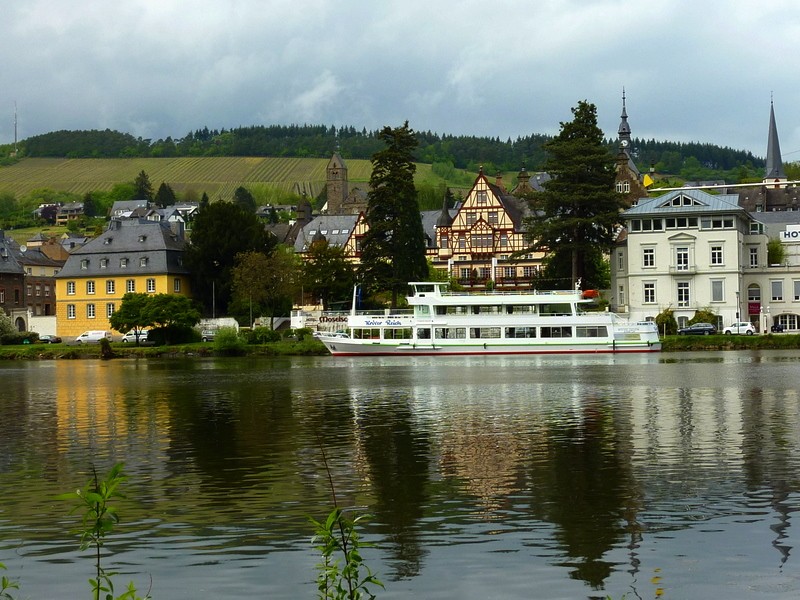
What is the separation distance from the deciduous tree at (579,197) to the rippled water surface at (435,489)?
154 ft

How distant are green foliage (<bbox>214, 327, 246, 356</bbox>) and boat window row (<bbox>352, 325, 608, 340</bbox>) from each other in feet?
31.8

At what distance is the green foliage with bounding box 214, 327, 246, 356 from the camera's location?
84.6m

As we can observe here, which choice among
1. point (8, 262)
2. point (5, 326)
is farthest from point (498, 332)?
point (8, 262)

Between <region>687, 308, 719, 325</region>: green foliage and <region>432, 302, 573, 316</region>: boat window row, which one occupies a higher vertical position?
<region>432, 302, 573, 316</region>: boat window row

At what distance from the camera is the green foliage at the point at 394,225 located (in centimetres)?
9088

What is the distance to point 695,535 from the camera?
16703 mm

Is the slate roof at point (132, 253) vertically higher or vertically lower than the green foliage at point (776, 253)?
higher

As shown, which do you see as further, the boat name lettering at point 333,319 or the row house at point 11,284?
the row house at point 11,284

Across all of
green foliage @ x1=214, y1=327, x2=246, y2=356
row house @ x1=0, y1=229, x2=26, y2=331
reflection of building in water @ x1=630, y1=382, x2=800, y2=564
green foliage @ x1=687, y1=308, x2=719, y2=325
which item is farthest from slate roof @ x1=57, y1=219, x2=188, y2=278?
reflection of building in water @ x1=630, y1=382, x2=800, y2=564

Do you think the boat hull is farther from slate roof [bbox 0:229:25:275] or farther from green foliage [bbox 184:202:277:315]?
slate roof [bbox 0:229:25:275]

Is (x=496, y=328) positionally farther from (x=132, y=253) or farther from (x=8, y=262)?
(x=8, y=262)

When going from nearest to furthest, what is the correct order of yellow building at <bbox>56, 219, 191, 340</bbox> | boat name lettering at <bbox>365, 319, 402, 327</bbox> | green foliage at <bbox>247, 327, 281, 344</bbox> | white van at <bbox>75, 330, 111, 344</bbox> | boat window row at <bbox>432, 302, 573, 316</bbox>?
1. boat window row at <bbox>432, 302, 573, 316</bbox>
2. boat name lettering at <bbox>365, 319, 402, 327</bbox>
3. green foliage at <bbox>247, 327, 281, 344</bbox>
4. white van at <bbox>75, 330, 111, 344</bbox>
5. yellow building at <bbox>56, 219, 191, 340</bbox>

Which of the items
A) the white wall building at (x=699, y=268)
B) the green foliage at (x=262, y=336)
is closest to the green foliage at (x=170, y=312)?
the green foliage at (x=262, y=336)

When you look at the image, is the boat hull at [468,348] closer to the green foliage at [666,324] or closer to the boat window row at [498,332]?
the boat window row at [498,332]
